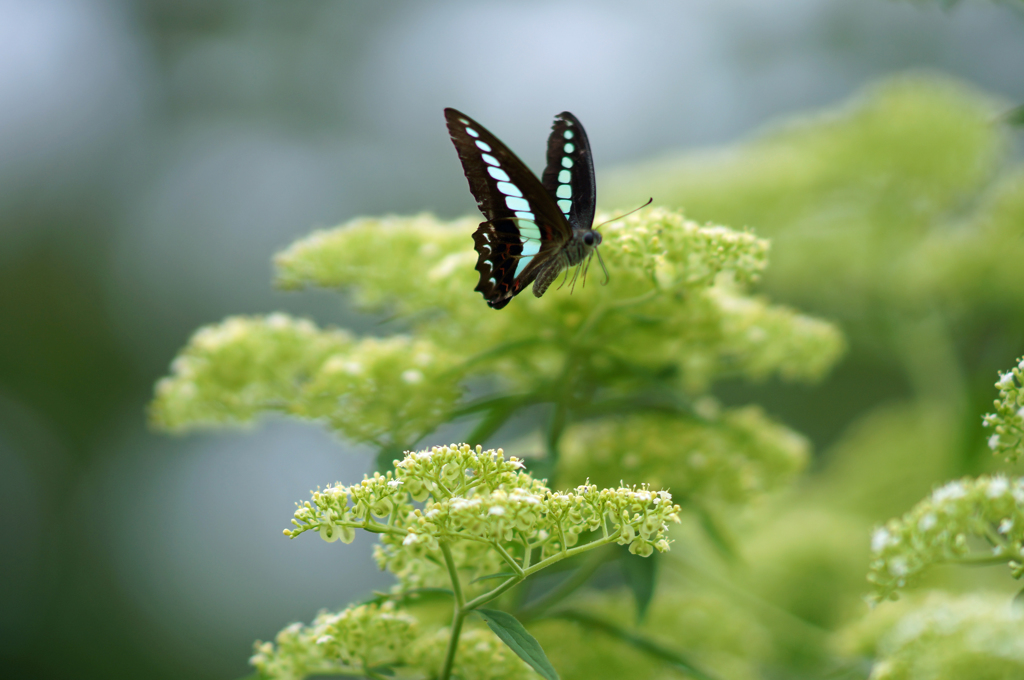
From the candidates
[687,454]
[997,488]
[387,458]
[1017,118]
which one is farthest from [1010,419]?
[387,458]

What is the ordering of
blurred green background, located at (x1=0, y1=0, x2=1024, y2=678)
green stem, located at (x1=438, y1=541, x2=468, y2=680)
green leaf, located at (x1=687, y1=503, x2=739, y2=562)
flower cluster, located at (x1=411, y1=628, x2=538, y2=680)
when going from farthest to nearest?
blurred green background, located at (x1=0, y1=0, x2=1024, y2=678)
green leaf, located at (x1=687, y1=503, x2=739, y2=562)
flower cluster, located at (x1=411, y1=628, x2=538, y2=680)
green stem, located at (x1=438, y1=541, x2=468, y2=680)

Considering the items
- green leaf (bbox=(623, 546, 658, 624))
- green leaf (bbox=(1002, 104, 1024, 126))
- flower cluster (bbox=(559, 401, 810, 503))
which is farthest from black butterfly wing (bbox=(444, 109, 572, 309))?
green leaf (bbox=(1002, 104, 1024, 126))

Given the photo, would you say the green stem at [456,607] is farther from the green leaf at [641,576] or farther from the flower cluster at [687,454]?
the flower cluster at [687,454]

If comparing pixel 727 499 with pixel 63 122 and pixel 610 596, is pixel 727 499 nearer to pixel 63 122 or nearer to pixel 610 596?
pixel 610 596

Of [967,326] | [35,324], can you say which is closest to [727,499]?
[967,326]

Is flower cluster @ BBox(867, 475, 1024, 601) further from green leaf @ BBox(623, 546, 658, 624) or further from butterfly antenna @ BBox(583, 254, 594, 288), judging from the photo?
butterfly antenna @ BBox(583, 254, 594, 288)

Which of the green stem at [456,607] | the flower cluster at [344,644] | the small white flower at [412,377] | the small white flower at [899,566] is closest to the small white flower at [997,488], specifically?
the small white flower at [899,566]
